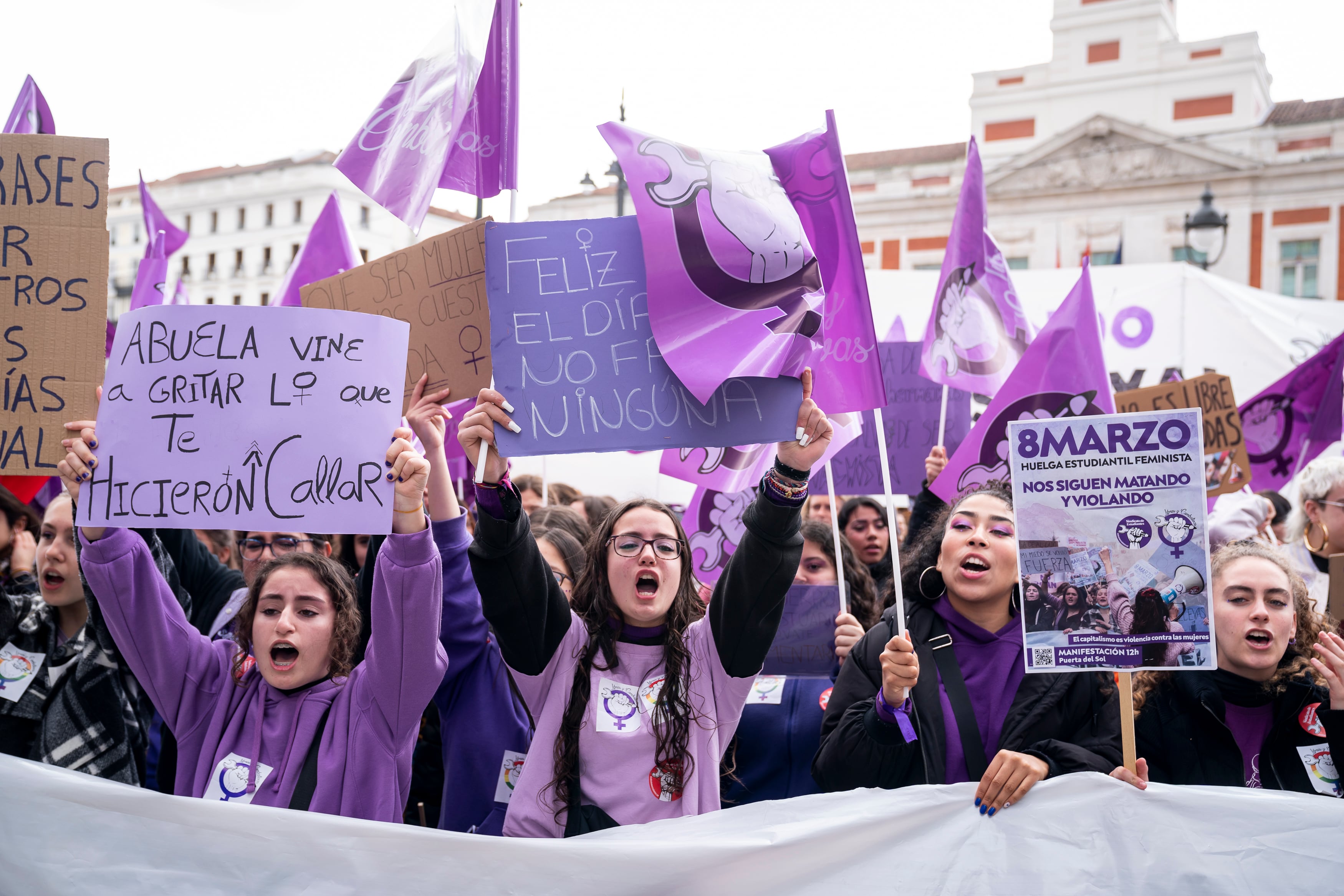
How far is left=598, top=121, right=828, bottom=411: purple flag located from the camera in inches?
109

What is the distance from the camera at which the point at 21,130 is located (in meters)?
4.61

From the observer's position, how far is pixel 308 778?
267 centimetres

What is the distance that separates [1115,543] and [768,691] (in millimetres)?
1478

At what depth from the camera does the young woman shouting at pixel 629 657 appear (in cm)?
262

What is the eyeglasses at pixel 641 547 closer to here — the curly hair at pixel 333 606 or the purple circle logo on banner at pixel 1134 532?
the curly hair at pixel 333 606

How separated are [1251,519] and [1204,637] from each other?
11.9ft

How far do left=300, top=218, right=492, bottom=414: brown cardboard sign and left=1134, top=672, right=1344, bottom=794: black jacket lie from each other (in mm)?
2032

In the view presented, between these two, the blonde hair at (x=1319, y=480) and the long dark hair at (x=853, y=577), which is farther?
the blonde hair at (x=1319, y=480)

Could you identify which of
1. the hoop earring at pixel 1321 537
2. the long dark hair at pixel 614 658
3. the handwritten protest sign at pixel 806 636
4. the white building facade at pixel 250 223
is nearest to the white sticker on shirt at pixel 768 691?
the handwritten protest sign at pixel 806 636

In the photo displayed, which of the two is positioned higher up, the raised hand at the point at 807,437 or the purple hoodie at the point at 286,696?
the raised hand at the point at 807,437

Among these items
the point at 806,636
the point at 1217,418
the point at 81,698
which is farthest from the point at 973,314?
the point at 81,698

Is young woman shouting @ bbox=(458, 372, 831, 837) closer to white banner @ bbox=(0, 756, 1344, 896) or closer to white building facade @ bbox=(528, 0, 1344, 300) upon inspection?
white banner @ bbox=(0, 756, 1344, 896)

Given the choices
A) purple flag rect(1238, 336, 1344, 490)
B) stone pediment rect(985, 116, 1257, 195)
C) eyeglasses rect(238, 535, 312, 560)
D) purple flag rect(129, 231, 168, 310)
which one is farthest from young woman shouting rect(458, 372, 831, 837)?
stone pediment rect(985, 116, 1257, 195)

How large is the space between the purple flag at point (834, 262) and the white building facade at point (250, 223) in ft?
172
